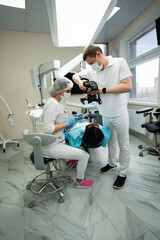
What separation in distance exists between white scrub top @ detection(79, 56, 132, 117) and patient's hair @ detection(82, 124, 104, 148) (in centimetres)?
23

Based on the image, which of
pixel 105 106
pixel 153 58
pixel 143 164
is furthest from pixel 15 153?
pixel 153 58

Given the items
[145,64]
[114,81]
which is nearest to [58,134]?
[114,81]

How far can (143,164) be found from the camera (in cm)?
204

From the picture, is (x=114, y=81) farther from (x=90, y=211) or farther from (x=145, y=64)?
(x=145, y=64)

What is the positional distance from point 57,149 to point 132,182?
3.24ft

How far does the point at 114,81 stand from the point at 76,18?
69cm

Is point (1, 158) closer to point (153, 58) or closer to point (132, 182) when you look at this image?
point (132, 182)

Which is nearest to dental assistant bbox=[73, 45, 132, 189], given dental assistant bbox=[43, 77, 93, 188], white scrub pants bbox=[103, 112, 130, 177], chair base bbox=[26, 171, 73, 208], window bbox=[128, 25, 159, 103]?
white scrub pants bbox=[103, 112, 130, 177]

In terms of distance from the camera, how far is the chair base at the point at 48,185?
1.40m

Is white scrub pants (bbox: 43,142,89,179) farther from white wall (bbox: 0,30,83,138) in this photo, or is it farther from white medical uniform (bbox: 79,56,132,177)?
white wall (bbox: 0,30,83,138)

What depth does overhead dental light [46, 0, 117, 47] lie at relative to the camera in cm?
84

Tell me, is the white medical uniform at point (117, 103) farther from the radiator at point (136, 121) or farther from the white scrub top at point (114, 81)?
the radiator at point (136, 121)

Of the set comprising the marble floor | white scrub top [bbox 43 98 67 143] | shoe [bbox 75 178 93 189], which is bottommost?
the marble floor

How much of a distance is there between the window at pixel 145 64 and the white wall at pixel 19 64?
4.88 ft
